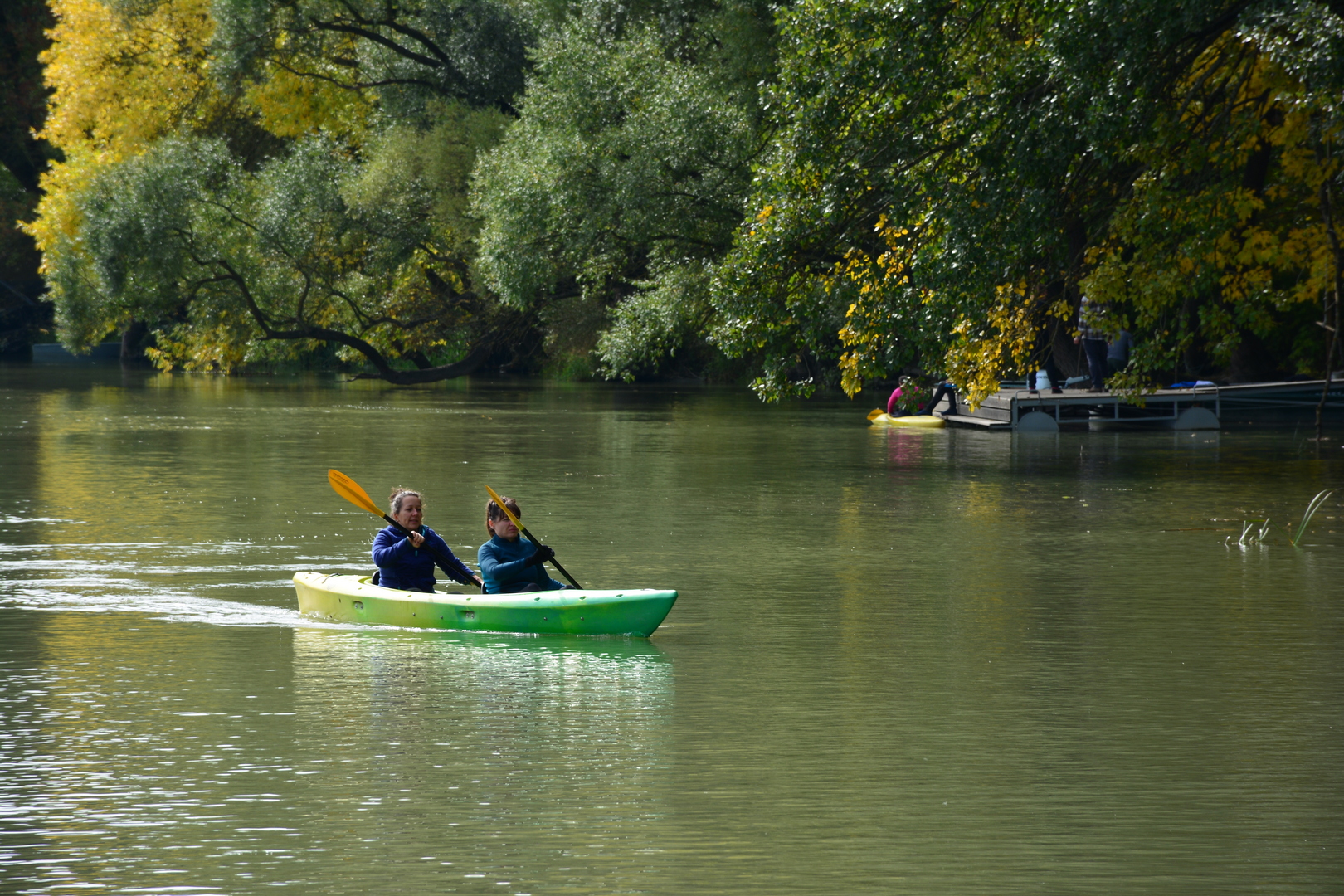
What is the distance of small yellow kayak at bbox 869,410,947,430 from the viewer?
3052 centimetres

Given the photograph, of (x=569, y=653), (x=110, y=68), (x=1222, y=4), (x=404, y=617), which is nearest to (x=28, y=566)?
(x=404, y=617)

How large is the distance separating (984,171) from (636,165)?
19.8m

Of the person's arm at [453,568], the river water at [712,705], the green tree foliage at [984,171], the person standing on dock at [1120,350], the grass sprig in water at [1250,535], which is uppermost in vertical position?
the green tree foliage at [984,171]

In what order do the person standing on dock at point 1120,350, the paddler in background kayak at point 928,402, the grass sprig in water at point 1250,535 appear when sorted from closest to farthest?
the grass sprig in water at point 1250,535, the person standing on dock at point 1120,350, the paddler in background kayak at point 928,402

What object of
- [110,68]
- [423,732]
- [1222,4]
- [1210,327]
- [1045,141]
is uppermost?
[110,68]

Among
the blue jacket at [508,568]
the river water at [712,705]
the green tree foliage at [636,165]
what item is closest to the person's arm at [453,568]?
the blue jacket at [508,568]

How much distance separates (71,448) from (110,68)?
31.1m

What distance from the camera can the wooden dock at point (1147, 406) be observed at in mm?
28156

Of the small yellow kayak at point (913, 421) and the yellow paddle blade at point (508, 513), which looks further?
the small yellow kayak at point (913, 421)

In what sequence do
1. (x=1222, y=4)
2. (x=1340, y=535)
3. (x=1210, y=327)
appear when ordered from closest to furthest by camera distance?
(x=1340, y=535) < (x=1222, y=4) < (x=1210, y=327)

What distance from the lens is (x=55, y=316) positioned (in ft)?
172

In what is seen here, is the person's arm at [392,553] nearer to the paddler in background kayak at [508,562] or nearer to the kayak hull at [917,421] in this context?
the paddler in background kayak at [508,562]

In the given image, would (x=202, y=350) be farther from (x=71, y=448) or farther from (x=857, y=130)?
(x=857, y=130)

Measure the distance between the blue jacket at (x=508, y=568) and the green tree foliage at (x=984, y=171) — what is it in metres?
8.22
